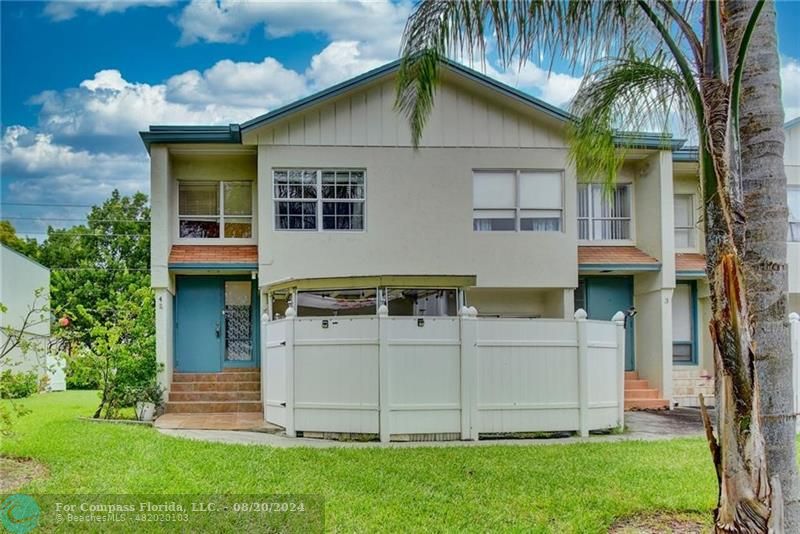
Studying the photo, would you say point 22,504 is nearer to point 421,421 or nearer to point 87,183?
point 421,421

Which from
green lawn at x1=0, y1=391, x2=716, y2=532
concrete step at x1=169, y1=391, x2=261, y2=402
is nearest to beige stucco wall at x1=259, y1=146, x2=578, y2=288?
concrete step at x1=169, y1=391, x2=261, y2=402

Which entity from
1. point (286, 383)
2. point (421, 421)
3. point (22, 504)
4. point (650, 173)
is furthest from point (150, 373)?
point (650, 173)

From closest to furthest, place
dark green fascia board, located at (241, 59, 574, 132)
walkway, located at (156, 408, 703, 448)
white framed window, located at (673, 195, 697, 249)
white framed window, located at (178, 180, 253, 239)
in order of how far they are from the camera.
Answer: walkway, located at (156, 408, 703, 448) < dark green fascia board, located at (241, 59, 574, 132) < white framed window, located at (178, 180, 253, 239) < white framed window, located at (673, 195, 697, 249)

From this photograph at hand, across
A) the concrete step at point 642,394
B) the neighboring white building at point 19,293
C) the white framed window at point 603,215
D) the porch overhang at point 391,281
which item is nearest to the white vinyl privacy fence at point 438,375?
the porch overhang at point 391,281

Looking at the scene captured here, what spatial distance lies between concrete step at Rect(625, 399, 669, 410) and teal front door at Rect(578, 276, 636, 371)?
72.2 inches

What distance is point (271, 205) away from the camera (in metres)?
14.9

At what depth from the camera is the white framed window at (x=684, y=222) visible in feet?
58.7

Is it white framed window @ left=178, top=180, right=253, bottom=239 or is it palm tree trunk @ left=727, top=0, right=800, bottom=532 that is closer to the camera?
palm tree trunk @ left=727, top=0, right=800, bottom=532

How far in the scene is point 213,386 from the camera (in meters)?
15.4

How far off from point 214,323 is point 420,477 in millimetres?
9797

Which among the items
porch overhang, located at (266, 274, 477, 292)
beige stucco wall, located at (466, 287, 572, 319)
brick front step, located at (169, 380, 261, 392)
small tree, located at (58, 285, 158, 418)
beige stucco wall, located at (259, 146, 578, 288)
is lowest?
brick front step, located at (169, 380, 261, 392)

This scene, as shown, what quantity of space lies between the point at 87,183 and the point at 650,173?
33126 millimetres

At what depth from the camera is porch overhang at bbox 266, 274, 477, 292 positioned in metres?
13.8

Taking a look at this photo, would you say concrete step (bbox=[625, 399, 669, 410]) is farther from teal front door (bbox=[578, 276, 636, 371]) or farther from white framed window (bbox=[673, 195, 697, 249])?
white framed window (bbox=[673, 195, 697, 249])
